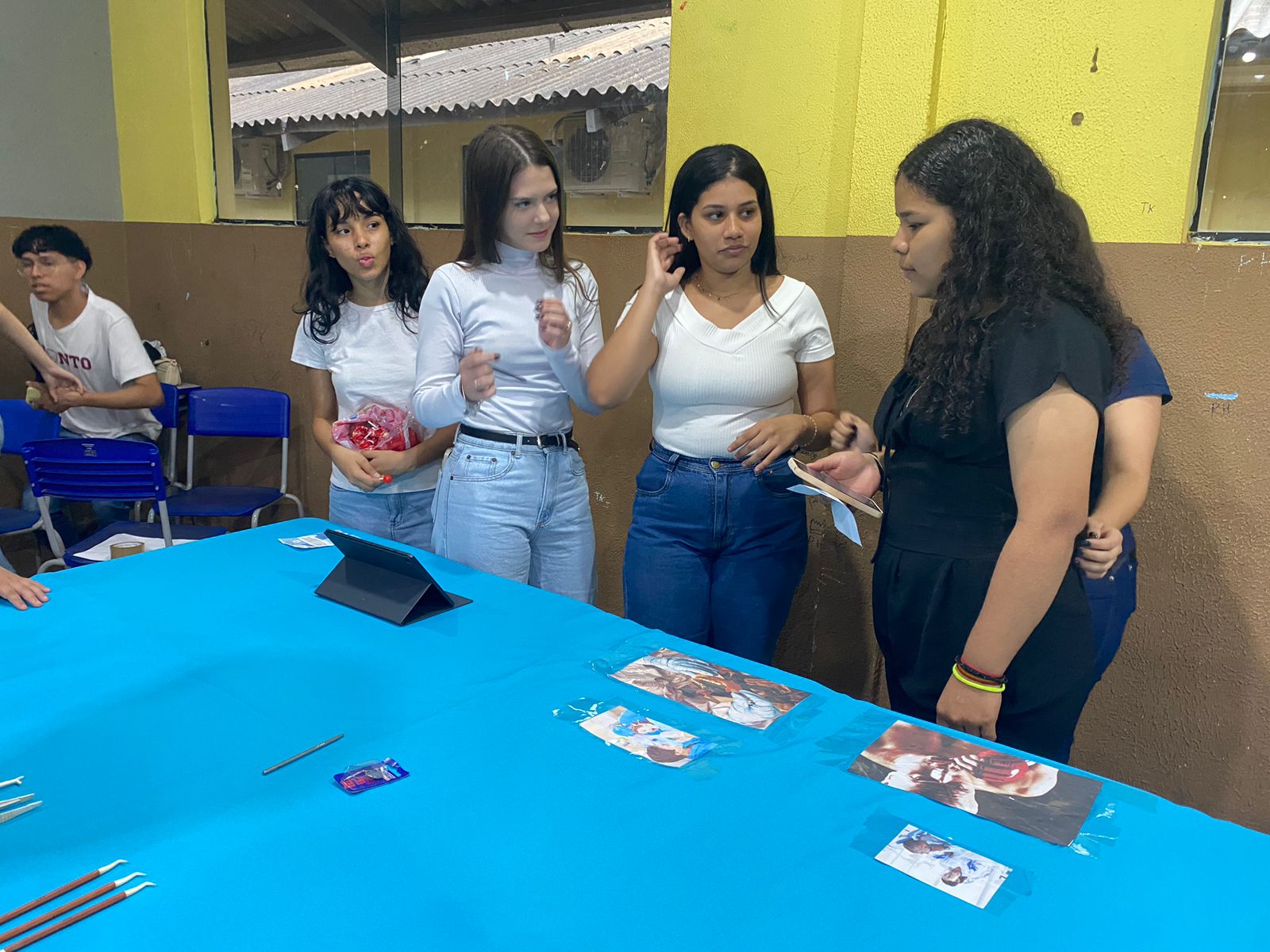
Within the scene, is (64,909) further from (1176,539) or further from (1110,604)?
(1176,539)

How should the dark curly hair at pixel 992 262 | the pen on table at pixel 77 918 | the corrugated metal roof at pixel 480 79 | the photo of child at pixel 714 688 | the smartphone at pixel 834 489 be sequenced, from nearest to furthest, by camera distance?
the pen on table at pixel 77 918
the photo of child at pixel 714 688
the dark curly hair at pixel 992 262
the smartphone at pixel 834 489
the corrugated metal roof at pixel 480 79

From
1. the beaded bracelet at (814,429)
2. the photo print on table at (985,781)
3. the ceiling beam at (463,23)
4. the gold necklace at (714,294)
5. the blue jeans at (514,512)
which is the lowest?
the photo print on table at (985,781)

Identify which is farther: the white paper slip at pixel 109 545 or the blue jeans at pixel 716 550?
the white paper slip at pixel 109 545

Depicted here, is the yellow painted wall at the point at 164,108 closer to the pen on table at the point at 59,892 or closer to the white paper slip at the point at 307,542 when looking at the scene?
the white paper slip at the point at 307,542

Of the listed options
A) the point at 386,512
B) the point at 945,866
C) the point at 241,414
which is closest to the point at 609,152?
the point at 386,512

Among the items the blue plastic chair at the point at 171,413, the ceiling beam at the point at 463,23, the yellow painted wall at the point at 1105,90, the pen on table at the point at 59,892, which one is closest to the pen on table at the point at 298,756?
the pen on table at the point at 59,892

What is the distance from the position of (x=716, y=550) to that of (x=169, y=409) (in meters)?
3.04

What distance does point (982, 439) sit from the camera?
1.42m

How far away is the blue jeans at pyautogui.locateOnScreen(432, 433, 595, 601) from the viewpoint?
6.23 feet

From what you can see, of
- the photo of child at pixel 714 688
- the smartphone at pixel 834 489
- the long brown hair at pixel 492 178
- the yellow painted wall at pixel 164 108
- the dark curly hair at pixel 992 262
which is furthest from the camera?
the yellow painted wall at pixel 164 108

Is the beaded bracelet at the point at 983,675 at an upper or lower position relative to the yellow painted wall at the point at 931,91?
lower

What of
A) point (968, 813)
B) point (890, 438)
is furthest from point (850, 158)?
point (968, 813)

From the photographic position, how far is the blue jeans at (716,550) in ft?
6.31

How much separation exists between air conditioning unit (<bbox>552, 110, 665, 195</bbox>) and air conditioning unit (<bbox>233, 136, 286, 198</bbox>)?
1598 millimetres
